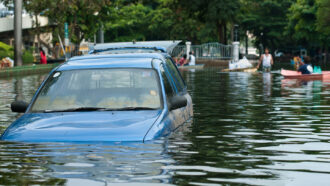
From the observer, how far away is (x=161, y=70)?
9672 millimetres

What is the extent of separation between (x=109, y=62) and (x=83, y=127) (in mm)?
1524

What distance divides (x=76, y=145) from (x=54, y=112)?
854mm

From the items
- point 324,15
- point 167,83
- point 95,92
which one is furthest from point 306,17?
point 95,92

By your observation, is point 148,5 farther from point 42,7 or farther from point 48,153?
point 48,153

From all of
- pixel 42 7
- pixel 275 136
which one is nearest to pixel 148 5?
pixel 42 7

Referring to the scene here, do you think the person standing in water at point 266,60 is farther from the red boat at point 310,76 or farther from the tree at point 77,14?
the tree at point 77,14

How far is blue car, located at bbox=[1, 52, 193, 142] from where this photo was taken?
8.08 meters

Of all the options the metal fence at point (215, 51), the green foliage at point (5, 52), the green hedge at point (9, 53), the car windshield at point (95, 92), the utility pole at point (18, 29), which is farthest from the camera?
the metal fence at point (215, 51)

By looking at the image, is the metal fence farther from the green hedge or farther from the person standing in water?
the person standing in water

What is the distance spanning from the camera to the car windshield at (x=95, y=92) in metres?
8.90

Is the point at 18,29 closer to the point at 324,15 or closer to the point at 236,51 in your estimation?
the point at 236,51

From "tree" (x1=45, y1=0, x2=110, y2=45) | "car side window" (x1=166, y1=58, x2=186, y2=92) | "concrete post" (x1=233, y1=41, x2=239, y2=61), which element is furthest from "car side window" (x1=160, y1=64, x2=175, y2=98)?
"concrete post" (x1=233, y1=41, x2=239, y2=61)

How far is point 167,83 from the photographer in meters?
9.70

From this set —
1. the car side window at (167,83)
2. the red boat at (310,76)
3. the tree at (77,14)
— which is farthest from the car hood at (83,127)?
the tree at (77,14)
